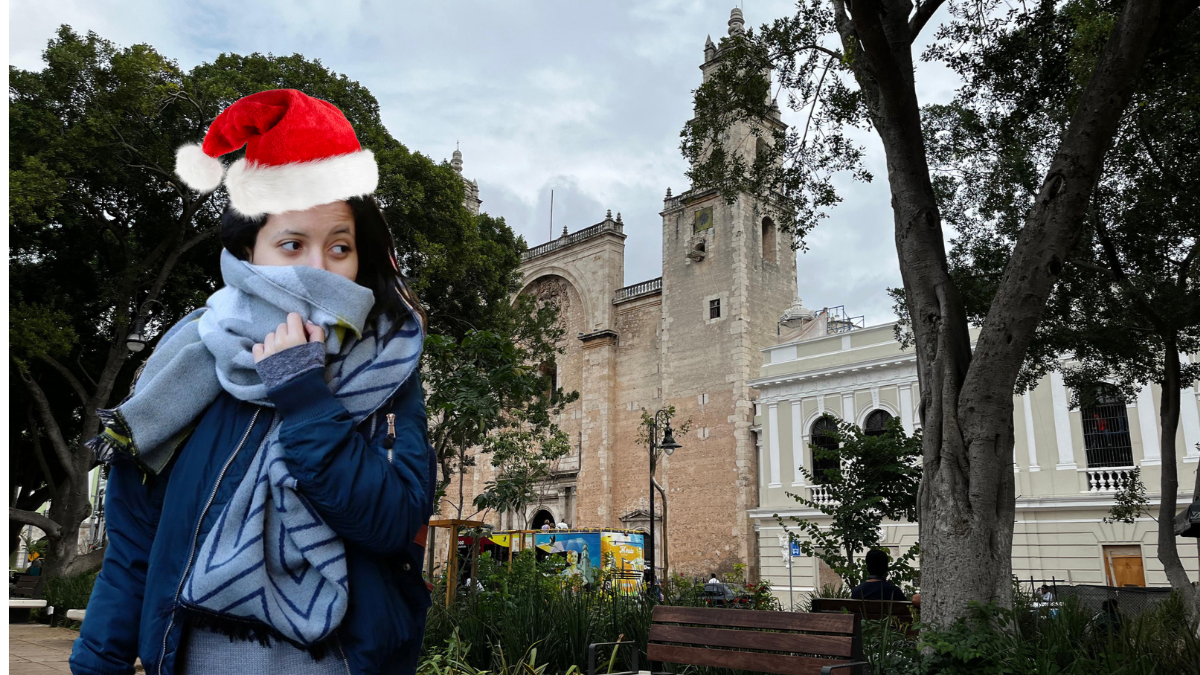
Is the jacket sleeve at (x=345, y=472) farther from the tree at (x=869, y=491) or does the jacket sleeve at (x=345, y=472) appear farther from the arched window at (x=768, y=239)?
the arched window at (x=768, y=239)

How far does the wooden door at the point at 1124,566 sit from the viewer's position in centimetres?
2025

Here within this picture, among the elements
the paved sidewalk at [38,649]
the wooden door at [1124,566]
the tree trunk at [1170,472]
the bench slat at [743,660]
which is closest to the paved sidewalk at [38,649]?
the paved sidewalk at [38,649]

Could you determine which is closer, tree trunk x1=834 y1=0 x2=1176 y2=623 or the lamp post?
tree trunk x1=834 y1=0 x2=1176 y2=623

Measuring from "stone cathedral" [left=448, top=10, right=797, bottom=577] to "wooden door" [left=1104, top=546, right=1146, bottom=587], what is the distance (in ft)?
35.9

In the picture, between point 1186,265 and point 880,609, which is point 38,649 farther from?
point 1186,265

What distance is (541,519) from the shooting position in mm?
37375

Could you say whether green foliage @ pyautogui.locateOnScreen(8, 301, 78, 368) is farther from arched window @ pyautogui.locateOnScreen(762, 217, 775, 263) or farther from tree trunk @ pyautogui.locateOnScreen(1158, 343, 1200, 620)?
arched window @ pyautogui.locateOnScreen(762, 217, 775, 263)

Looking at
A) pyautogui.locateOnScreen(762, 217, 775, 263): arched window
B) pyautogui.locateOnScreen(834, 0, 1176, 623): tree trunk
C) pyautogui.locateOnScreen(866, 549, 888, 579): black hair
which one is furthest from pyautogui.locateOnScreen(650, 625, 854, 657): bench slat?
pyautogui.locateOnScreen(762, 217, 775, 263): arched window

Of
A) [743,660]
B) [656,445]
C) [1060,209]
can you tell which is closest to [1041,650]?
[743,660]

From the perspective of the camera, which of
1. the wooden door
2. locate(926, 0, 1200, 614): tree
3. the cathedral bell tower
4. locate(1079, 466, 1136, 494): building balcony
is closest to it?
locate(926, 0, 1200, 614): tree

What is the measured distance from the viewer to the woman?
146 cm

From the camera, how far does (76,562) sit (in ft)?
45.8

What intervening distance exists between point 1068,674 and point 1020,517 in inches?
760

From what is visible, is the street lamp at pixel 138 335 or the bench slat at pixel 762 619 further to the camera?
the street lamp at pixel 138 335
